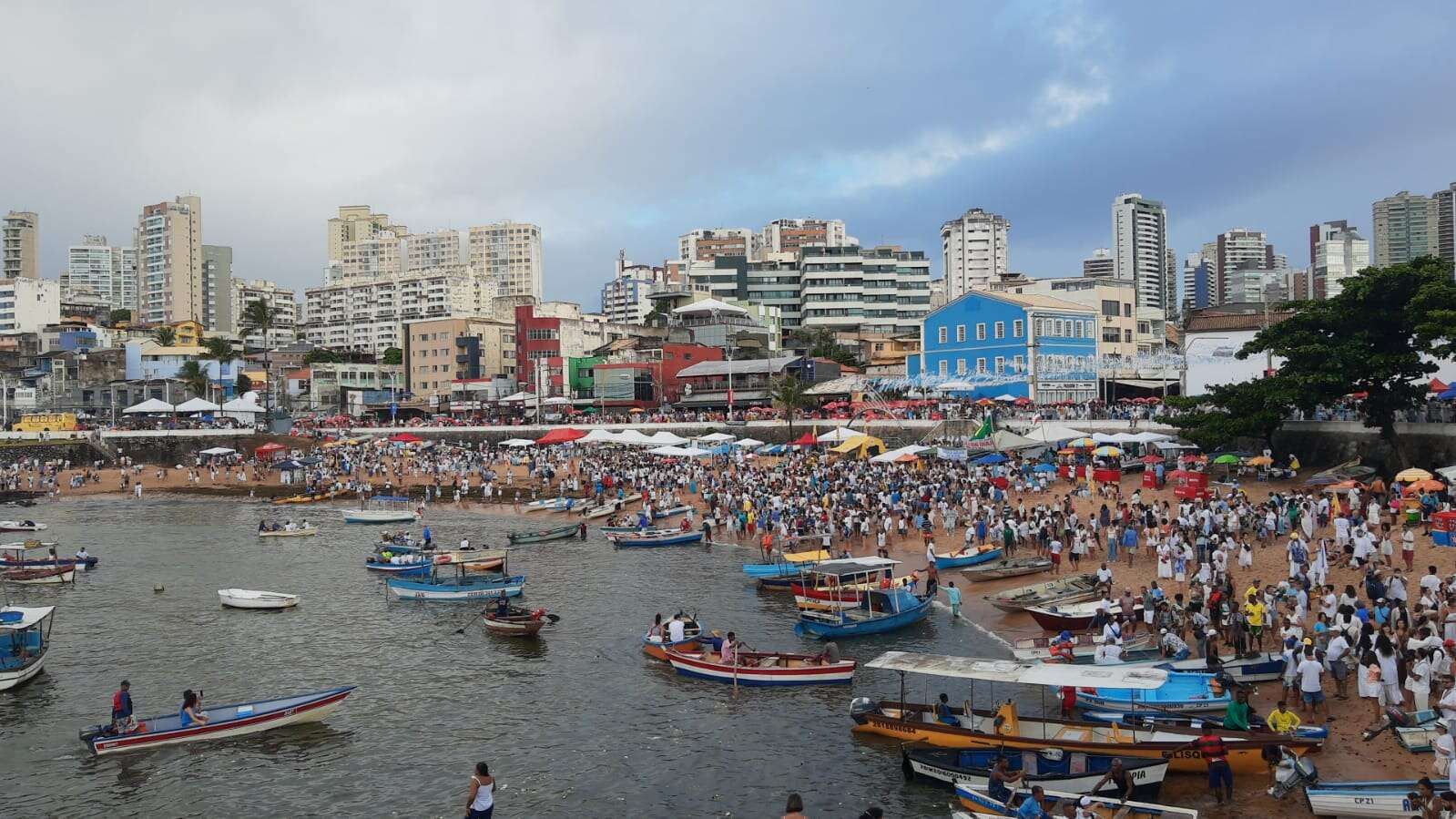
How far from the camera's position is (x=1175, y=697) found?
67.0 ft

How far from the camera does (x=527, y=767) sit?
21.6m

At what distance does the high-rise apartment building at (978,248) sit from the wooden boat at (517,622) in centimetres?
14636

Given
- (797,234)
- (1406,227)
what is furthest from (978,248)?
(1406,227)

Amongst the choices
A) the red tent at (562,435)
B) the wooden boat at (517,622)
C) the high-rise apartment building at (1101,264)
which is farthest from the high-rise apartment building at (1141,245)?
the wooden boat at (517,622)

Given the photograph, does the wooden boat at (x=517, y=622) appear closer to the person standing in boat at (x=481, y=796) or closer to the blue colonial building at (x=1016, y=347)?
the person standing in boat at (x=481, y=796)

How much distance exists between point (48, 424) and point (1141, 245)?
6731 inches

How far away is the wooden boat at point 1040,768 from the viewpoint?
17562 mm

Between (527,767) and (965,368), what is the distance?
60.7m

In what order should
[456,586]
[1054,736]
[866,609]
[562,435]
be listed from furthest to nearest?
1. [562,435]
2. [456,586]
3. [866,609]
4. [1054,736]

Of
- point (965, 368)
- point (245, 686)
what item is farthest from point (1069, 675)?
point (965, 368)

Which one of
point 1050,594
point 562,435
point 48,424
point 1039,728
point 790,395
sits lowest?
point 1039,728

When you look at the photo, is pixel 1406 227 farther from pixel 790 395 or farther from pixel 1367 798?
pixel 1367 798

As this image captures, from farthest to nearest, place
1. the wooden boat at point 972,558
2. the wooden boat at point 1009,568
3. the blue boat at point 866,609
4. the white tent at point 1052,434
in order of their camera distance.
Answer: the white tent at point 1052,434 < the wooden boat at point 972,558 < the wooden boat at point 1009,568 < the blue boat at point 866,609

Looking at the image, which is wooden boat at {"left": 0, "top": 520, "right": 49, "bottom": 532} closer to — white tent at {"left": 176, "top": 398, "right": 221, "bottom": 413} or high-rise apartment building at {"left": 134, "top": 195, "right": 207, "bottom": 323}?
white tent at {"left": 176, "top": 398, "right": 221, "bottom": 413}
